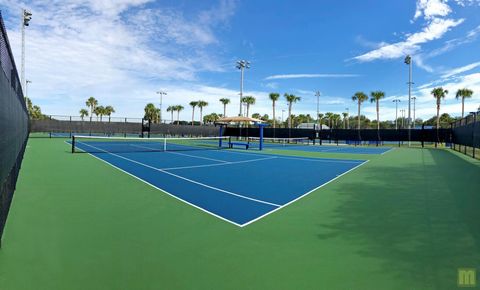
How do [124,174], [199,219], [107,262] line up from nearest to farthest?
[107,262] < [199,219] < [124,174]

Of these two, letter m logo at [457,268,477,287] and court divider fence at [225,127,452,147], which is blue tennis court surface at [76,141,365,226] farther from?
court divider fence at [225,127,452,147]

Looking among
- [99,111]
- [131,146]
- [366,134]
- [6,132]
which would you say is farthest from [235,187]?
[99,111]

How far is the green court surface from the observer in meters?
3.33

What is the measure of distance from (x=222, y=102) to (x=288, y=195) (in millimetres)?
80237

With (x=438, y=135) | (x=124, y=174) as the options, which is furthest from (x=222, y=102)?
(x=124, y=174)

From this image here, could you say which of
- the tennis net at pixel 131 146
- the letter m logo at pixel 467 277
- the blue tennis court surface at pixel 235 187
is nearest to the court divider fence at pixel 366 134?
the tennis net at pixel 131 146

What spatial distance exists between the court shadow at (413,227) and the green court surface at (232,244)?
19 millimetres

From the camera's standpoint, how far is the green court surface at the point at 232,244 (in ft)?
A: 10.9

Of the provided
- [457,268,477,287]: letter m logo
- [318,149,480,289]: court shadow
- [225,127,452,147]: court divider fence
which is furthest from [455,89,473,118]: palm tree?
[457,268,477,287]: letter m logo

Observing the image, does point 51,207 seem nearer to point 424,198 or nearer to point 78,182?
point 78,182

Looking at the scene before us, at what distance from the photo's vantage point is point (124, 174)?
1058cm

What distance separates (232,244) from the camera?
4301 millimetres

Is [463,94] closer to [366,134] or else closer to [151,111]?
[366,134]

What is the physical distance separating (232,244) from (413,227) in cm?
317
